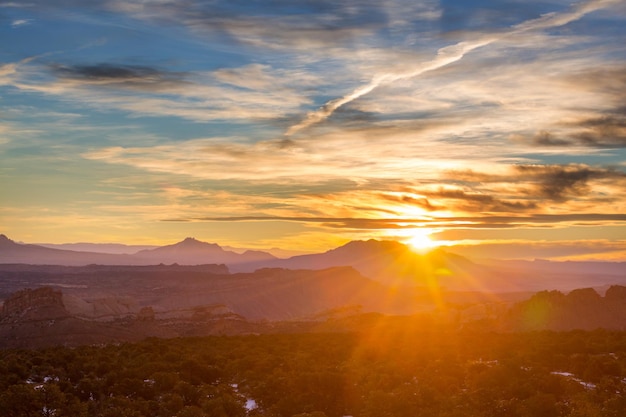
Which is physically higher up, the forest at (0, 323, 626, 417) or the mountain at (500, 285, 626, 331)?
the forest at (0, 323, 626, 417)

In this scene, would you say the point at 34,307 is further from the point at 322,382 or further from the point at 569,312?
the point at 322,382

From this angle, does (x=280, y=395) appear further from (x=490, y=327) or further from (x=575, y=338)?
(x=490, y=327)

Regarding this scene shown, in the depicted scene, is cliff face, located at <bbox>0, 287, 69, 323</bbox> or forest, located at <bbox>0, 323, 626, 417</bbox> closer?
forest, located at <bbox>0, 323, 626, 417</bbox>

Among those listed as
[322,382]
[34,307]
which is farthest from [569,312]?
[34,307]

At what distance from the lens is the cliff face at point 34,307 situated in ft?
362

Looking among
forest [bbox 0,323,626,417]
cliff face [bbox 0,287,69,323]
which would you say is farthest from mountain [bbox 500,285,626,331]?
cliff face [bbox 0,287,69,323]

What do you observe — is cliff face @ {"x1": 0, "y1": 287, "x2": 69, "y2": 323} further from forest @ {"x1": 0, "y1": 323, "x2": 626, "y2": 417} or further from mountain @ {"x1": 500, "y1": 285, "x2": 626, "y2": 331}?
mountain @ {"x1": 500, "y1": 285, "x2": 626, "y2": 331}

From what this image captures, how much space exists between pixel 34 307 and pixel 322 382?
101m

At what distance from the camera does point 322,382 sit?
28906 millimetres

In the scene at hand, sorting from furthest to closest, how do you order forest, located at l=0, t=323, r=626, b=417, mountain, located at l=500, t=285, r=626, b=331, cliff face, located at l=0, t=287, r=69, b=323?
cliff face, located at l=0, t=287, r=69, b=323, mountain, located at l=500, t=285, r=626, b=331, forest, located at l=0, t=323, r=626, b=417

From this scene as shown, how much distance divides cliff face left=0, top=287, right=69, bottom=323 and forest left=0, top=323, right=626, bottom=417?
7753 cm

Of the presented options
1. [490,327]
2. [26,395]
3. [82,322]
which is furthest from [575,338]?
[82,322]

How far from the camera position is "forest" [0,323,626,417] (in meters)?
24.8

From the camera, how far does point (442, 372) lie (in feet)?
105
